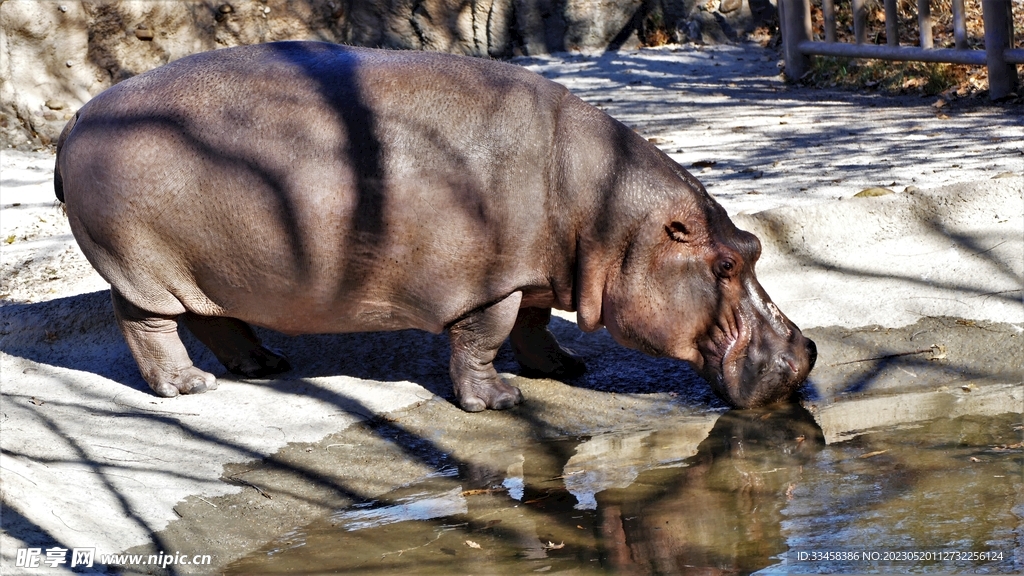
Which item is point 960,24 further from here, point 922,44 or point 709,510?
point 709,510

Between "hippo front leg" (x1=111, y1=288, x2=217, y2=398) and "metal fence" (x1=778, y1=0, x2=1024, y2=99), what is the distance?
6344 mm

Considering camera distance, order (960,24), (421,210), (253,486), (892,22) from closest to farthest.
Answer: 1. (253,486)
2. (421,210)
3. (960,24)
4. (892,22)

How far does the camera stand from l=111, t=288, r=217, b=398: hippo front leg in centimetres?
501

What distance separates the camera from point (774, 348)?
14.8ft

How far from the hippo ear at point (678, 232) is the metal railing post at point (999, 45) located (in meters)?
5.05

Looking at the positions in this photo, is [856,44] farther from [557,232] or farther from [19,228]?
[19,228]

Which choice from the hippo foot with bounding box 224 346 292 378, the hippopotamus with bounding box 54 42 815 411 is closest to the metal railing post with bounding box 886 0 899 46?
the hippopotamus with bounding box 54 42 815 411

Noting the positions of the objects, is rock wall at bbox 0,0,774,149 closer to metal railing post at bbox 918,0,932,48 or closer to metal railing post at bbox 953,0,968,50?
metal railing post at bbox 918,0,932,48

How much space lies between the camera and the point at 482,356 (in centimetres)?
480

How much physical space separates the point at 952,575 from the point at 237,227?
297 centimetres

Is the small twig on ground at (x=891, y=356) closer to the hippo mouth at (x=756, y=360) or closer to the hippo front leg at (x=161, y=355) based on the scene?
the hippo mouth at (x=756, y=360)

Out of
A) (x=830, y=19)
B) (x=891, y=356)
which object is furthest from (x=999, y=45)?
(x=891, y=356)

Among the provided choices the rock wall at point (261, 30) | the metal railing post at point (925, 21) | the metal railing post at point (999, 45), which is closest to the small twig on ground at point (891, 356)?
the metal railing post at point (999, 45)

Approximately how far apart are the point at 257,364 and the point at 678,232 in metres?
2.13
